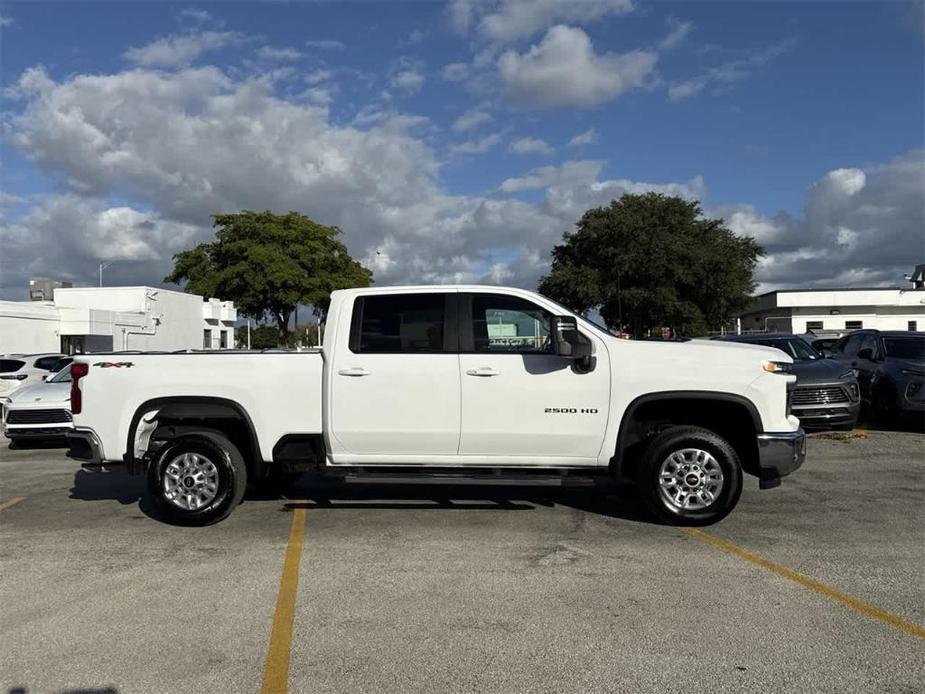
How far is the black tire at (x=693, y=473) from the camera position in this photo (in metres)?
6.36

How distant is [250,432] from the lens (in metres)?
6.64

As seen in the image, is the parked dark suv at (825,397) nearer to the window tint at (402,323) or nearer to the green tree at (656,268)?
the window tint at (402,323)

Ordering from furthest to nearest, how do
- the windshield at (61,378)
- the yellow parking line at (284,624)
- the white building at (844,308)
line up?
1. the white building at (844,308)
2. the windshield at (61,378)
3. the yellow parking line at (284,624)

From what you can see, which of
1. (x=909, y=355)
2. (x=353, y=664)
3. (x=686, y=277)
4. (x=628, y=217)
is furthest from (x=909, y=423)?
(x=628, y=217)

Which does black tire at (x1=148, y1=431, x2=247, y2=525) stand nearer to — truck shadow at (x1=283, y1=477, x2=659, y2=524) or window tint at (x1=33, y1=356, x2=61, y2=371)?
truck shadow at (x1=283, y1=477, x2=659, y2=524)

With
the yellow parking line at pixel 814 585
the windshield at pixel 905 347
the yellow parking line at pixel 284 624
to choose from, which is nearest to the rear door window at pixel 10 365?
the yellow parking line at pixel 284 624

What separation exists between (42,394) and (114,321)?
29.0 metres

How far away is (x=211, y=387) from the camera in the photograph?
6648 mm

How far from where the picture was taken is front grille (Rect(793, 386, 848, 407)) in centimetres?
1146

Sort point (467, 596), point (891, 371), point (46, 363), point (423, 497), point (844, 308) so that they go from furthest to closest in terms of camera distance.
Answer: point (844, 308), point (46, 363), point (891, 371), point (423, 497), point (467, 596)

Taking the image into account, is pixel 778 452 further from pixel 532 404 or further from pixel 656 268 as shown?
pixel 656 268

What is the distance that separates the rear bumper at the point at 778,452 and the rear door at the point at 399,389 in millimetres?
2568

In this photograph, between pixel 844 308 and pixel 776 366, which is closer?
pixel 776 366

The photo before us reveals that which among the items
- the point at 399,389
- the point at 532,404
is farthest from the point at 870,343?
the point at 399,389
